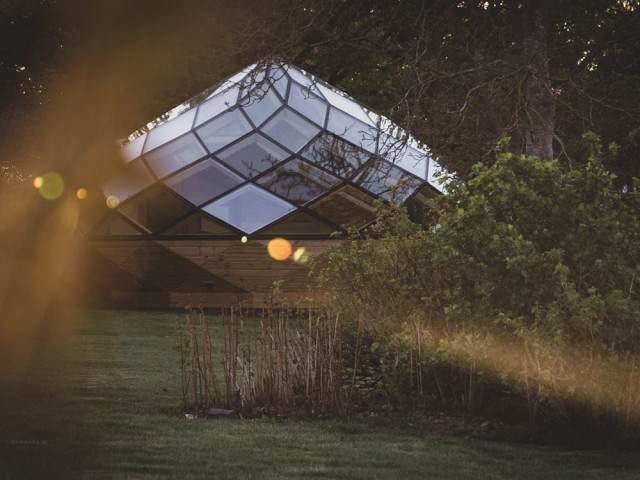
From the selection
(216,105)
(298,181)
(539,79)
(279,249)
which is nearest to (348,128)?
(298,181)

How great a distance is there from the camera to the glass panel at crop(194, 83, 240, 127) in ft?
64.2

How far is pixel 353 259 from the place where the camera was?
886 centimetres

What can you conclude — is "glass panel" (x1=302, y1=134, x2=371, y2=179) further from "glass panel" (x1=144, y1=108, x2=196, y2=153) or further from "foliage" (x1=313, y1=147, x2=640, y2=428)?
"foliage" (x1=313, y1=147, x2=640, y2=428)

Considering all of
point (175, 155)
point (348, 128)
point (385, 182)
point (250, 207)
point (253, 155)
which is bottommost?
point (250, 207)

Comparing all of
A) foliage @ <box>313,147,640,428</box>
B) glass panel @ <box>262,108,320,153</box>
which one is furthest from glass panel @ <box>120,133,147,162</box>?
foliage @ <box>313,147,640,428</box>

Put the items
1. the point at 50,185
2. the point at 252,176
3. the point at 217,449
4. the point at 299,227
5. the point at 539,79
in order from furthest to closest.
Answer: the point at 50,185
the point at 299,227
the point at 252,176
the point at 539,79
the point at 217,449

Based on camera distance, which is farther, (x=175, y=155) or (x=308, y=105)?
(x=308, y=105)

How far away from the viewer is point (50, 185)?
2017cm

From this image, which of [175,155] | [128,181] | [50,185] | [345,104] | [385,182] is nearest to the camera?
[385,182]

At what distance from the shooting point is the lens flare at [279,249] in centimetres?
1897

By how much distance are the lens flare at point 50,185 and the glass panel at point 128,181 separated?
0.93 metres

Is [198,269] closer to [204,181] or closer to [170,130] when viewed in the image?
[204,181]

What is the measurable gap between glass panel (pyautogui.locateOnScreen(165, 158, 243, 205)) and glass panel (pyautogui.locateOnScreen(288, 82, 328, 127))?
2.07 meters

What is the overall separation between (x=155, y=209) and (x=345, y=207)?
4012 millimetres
